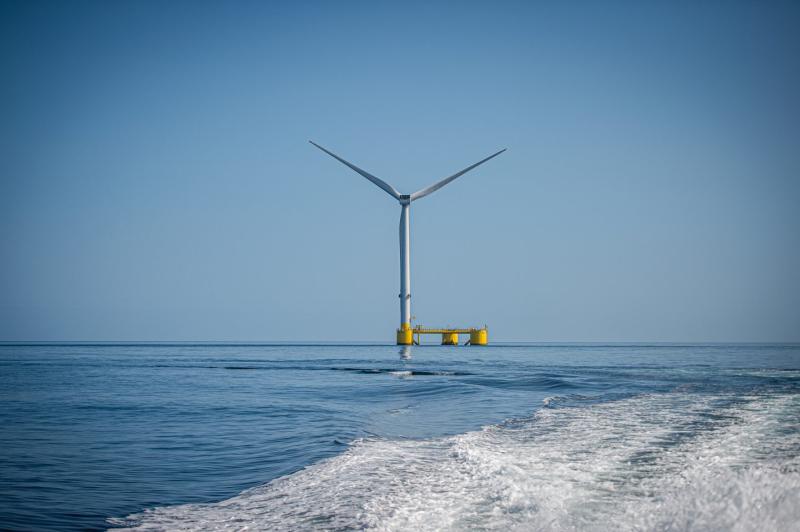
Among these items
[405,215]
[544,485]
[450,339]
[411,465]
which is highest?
[405,215]

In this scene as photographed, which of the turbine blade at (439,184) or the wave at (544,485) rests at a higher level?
the turbine blade at (439,184)

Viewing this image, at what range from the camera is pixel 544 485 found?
27.8ft

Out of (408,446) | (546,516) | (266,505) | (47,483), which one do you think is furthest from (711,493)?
(47,483)

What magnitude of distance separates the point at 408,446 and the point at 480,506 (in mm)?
5243

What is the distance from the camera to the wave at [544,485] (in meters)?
6.79

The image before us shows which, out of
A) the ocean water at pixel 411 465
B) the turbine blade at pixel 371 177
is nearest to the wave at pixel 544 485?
the ocean water at pixel 411 465

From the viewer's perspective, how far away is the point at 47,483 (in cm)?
991

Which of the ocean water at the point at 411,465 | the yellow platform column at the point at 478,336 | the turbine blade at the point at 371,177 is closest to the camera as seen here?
the ocean water at the point at 411,465

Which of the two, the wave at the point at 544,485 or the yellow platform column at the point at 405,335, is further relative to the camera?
the yellow platform column at the point at 405,335

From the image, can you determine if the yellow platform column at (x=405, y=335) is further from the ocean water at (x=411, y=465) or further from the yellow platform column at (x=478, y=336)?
the ocean water at (x=411, y=465)

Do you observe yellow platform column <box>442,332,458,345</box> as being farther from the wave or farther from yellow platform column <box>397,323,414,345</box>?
the wave

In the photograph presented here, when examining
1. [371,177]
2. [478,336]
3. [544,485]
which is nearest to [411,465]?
[544,485]

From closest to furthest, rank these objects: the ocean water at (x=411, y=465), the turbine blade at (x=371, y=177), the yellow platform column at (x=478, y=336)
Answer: the ocean water at (x=411, y=465), the turbine blade at (x=371, y=177), the yellow platform column at (x=478, y=336)

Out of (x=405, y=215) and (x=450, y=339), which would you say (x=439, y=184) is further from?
(x=450, y=339)
